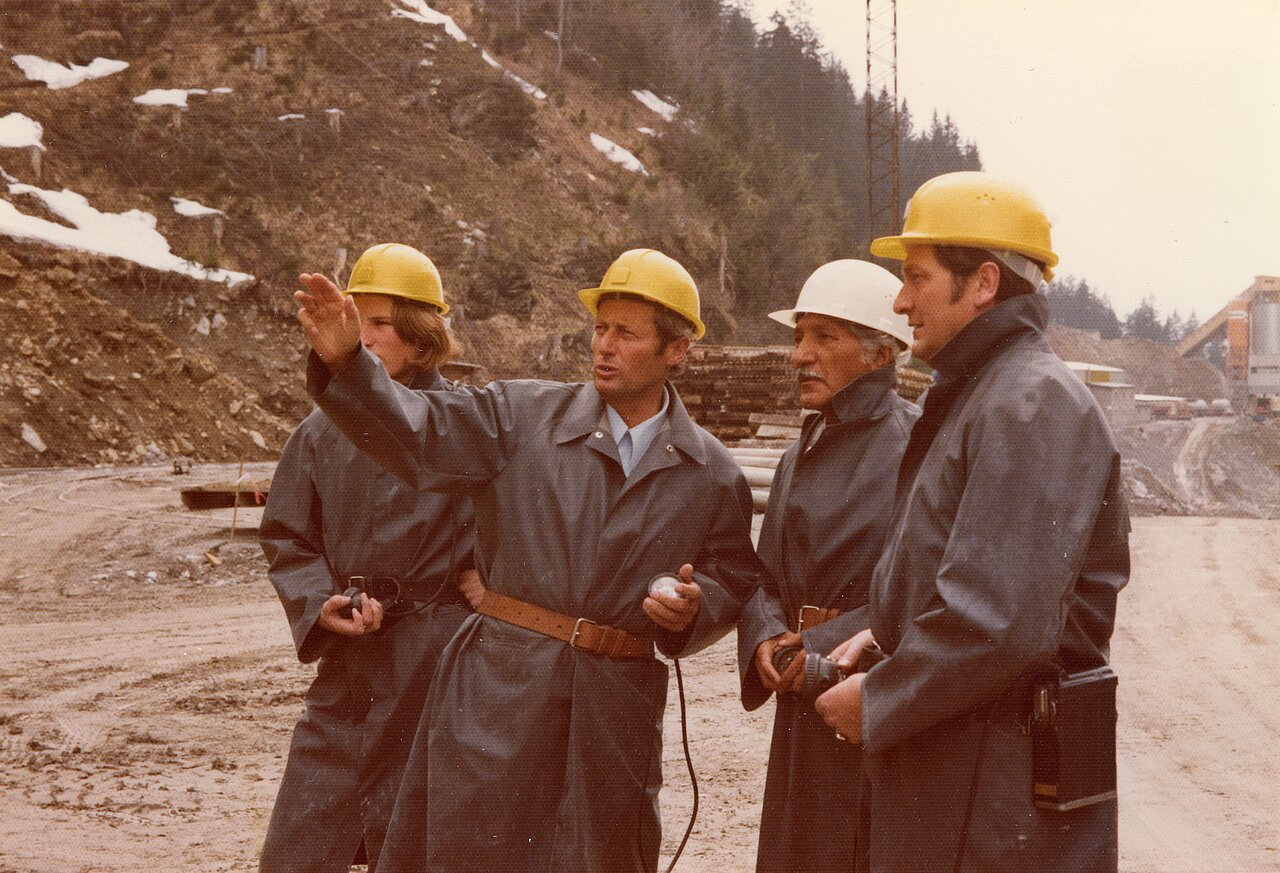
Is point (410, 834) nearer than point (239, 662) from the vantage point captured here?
Yes

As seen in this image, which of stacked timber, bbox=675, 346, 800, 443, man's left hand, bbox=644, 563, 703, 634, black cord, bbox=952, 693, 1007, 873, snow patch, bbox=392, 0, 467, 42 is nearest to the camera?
black cord, bbox=952, 693, 1007, 873

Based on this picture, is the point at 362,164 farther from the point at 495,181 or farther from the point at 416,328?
the point at 416,328

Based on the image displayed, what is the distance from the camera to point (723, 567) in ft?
13.3

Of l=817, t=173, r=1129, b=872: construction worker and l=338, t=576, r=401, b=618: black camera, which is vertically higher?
l=817, t=173, r=1129, b=872: construction worker

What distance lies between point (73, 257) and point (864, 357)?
27.5 metres

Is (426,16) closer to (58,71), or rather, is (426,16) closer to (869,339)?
(58,71)

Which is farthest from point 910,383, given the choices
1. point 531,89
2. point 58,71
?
point 531,89

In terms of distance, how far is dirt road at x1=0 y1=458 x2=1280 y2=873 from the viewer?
6.53m

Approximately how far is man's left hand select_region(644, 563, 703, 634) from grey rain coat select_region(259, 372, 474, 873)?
91 cm

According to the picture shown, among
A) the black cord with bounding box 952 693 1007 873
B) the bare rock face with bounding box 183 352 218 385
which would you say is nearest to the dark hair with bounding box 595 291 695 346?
the black cord with bounding box 952 693 1007 873

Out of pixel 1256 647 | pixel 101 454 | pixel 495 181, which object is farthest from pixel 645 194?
pixel 1256 647

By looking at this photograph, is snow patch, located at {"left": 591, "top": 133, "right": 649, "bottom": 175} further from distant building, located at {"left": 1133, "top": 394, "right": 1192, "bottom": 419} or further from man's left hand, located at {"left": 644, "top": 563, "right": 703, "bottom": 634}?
man's left hand, located at {"left": 644, "top": 563, "right": 703, "bottom": 634}

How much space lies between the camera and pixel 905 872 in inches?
111

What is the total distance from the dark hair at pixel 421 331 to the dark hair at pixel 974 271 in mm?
2183
